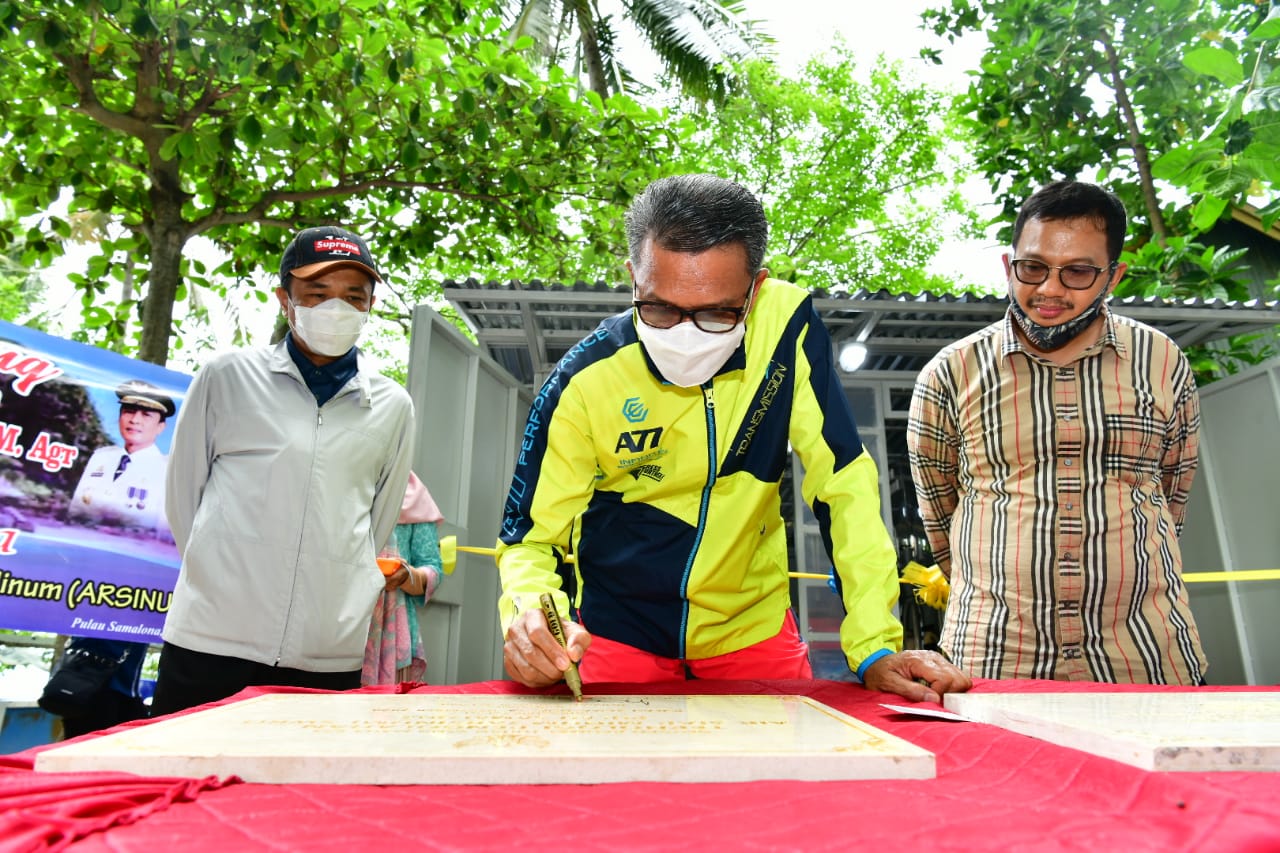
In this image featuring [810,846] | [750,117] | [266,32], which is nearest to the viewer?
[810,846]

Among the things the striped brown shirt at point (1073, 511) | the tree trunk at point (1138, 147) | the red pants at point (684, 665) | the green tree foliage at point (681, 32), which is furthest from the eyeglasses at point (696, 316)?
the green tree foliage at point (681, 32)

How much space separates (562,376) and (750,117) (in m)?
16.2

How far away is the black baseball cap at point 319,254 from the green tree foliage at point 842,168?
47.0 feet

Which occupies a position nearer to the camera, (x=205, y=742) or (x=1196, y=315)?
(x=205, y=742)

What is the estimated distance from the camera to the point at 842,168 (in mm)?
16781

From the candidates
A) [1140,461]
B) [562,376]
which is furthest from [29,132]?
[1140,461]

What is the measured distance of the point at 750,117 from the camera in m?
16.7

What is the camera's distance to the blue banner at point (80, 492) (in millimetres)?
3754

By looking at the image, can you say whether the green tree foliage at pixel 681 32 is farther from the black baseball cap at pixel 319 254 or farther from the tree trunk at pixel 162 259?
the black baseball cap at pixel 319 254

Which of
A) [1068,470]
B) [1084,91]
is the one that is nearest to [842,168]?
[1084,91]

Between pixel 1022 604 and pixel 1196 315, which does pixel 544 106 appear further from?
pixel 1022 604

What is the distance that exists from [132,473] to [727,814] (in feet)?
14.2

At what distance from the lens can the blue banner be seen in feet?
12.3

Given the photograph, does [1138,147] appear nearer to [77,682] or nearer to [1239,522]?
[1239,522]
